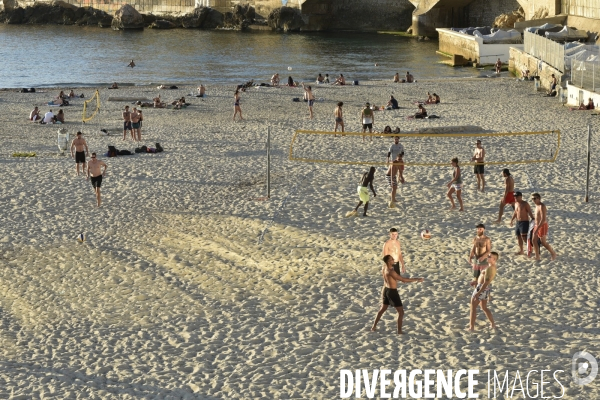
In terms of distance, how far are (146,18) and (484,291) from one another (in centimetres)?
7341

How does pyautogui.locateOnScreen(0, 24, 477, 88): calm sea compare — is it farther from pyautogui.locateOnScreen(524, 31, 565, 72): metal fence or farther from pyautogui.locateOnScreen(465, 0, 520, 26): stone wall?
pyautogui.locateOnScreen(465, 0, 520, 26): stone wall

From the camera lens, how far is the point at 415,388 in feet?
33.6

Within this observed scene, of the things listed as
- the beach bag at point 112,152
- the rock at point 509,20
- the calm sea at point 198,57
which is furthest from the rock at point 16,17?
the beach bag at point 112,152

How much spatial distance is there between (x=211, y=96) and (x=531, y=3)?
85.4 feet

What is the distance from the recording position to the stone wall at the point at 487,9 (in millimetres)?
66500

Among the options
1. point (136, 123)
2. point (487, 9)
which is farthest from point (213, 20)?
point (136, 123)

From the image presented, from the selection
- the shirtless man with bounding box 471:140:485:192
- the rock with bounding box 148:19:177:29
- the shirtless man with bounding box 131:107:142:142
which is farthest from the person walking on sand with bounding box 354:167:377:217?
the rock with bounding box 148:19:177:29

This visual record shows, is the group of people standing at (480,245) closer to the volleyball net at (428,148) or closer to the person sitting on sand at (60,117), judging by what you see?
the volleyball net at (428,148)

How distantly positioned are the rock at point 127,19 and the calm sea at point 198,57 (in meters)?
1.93

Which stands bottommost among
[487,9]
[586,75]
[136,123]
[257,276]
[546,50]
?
[257,276]

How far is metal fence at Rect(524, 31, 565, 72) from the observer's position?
109 feet

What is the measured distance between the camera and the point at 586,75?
2841cm

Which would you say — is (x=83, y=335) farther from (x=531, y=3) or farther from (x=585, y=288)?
(x=531, y=3)

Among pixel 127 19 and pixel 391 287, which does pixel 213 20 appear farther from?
pixel 391 287
